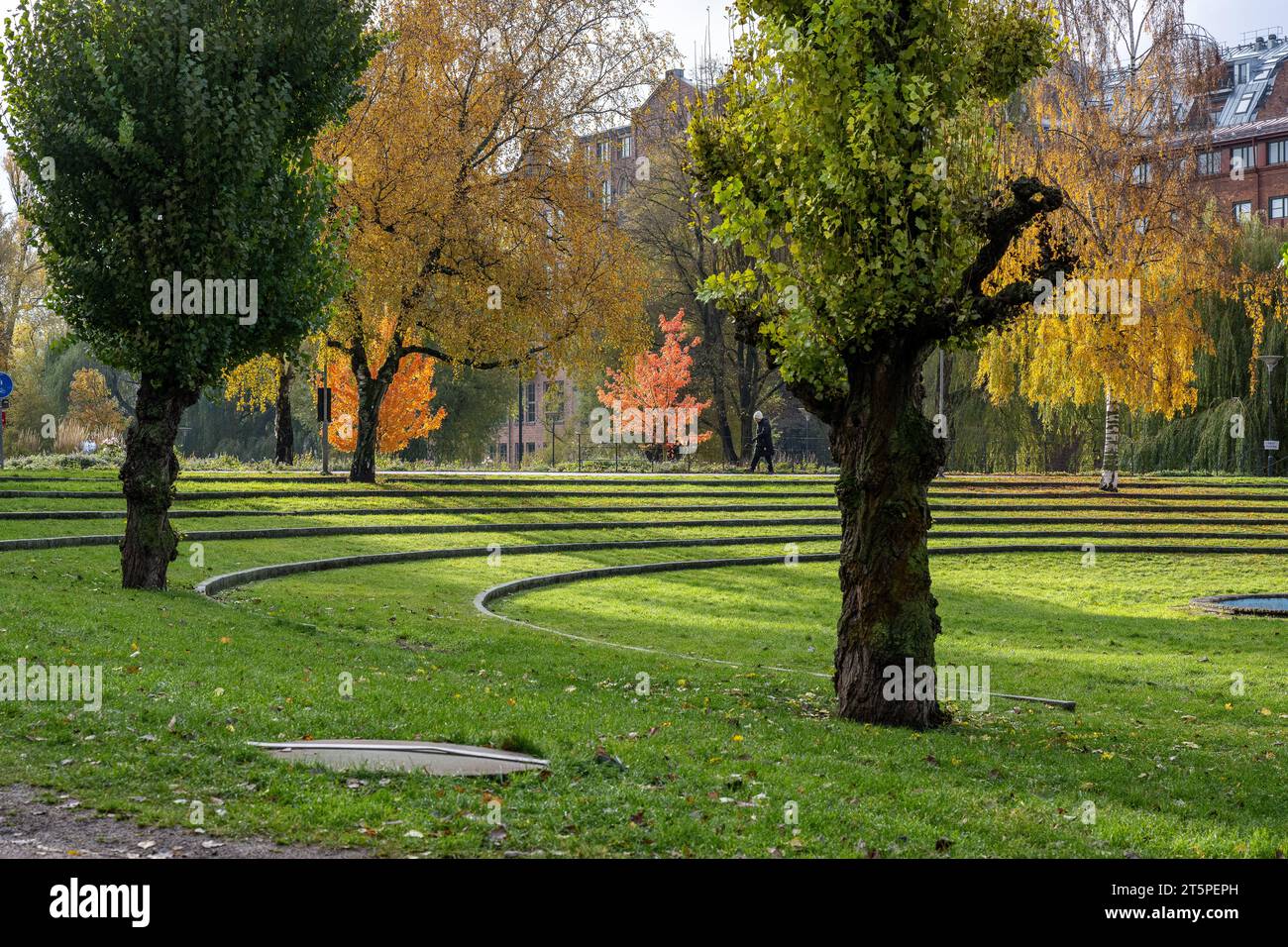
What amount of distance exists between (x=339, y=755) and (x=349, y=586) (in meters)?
10.3

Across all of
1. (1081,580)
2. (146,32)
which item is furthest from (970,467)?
(146,32)

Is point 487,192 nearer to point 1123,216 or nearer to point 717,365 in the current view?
point 1123,216

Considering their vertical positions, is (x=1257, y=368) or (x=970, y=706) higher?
(x=1257, y=368)

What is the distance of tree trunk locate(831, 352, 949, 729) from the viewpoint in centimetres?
1067

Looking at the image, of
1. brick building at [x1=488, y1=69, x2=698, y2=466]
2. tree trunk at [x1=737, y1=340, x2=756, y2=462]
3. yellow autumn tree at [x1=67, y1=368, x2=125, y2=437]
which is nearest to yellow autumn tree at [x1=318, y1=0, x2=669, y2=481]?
brick building at [x1=488, y1=69, x2=698, y2=466]

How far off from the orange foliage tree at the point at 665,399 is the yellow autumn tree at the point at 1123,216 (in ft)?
60.4

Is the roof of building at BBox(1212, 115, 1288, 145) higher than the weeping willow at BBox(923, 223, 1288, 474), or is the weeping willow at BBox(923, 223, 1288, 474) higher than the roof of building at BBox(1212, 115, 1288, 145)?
the roof of building at BBox(1212, 115, 1288, 145)

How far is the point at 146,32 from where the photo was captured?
551 inches

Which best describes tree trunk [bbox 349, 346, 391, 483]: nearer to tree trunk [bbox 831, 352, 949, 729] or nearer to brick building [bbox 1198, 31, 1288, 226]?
tree trunk [bbox 831, 352, 949, 729]

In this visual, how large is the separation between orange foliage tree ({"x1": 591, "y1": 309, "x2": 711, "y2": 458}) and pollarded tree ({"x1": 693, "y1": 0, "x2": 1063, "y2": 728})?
3952 centimetres

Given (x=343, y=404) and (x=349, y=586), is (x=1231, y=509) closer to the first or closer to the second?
(x=349, y=586)

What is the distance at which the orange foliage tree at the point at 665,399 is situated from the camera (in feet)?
170

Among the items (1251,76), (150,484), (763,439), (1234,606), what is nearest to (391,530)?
(150,484)
